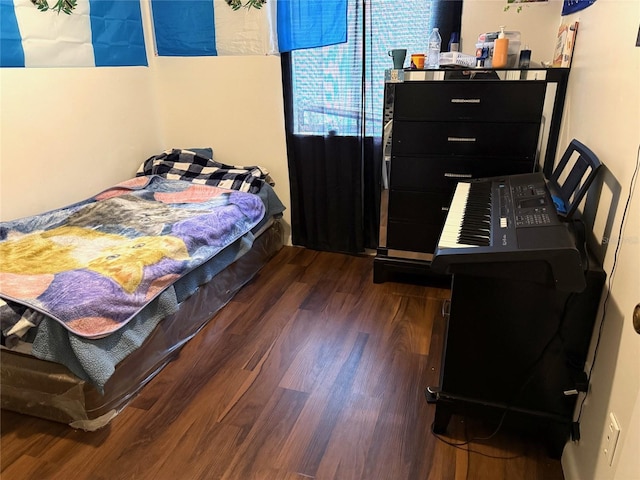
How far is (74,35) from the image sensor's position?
97.6 inches

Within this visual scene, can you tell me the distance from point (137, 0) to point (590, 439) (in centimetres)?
328

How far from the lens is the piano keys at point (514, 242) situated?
3.97 ft

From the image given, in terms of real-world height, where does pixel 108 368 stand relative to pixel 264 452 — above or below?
above

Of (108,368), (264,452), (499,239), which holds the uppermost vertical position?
(499,239)

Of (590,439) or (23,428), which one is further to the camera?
(23,428)

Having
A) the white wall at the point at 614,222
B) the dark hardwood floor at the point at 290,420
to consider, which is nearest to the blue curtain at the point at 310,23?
the white wall at the point at 614,222

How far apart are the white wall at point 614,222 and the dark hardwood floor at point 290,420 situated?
39 cm

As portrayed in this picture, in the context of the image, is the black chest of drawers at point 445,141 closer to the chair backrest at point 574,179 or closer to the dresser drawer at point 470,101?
the dresser drawer at point 470,101

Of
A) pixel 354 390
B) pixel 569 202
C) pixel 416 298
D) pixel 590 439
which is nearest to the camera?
pixel 590 439

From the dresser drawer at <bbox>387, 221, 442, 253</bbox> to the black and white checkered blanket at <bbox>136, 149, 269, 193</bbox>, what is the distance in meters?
0.94

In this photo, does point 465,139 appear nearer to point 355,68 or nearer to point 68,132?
point 355,68

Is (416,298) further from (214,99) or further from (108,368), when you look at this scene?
(214,99)

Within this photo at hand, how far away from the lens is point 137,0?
2887mm

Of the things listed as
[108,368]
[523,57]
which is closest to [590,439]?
[108,368]
